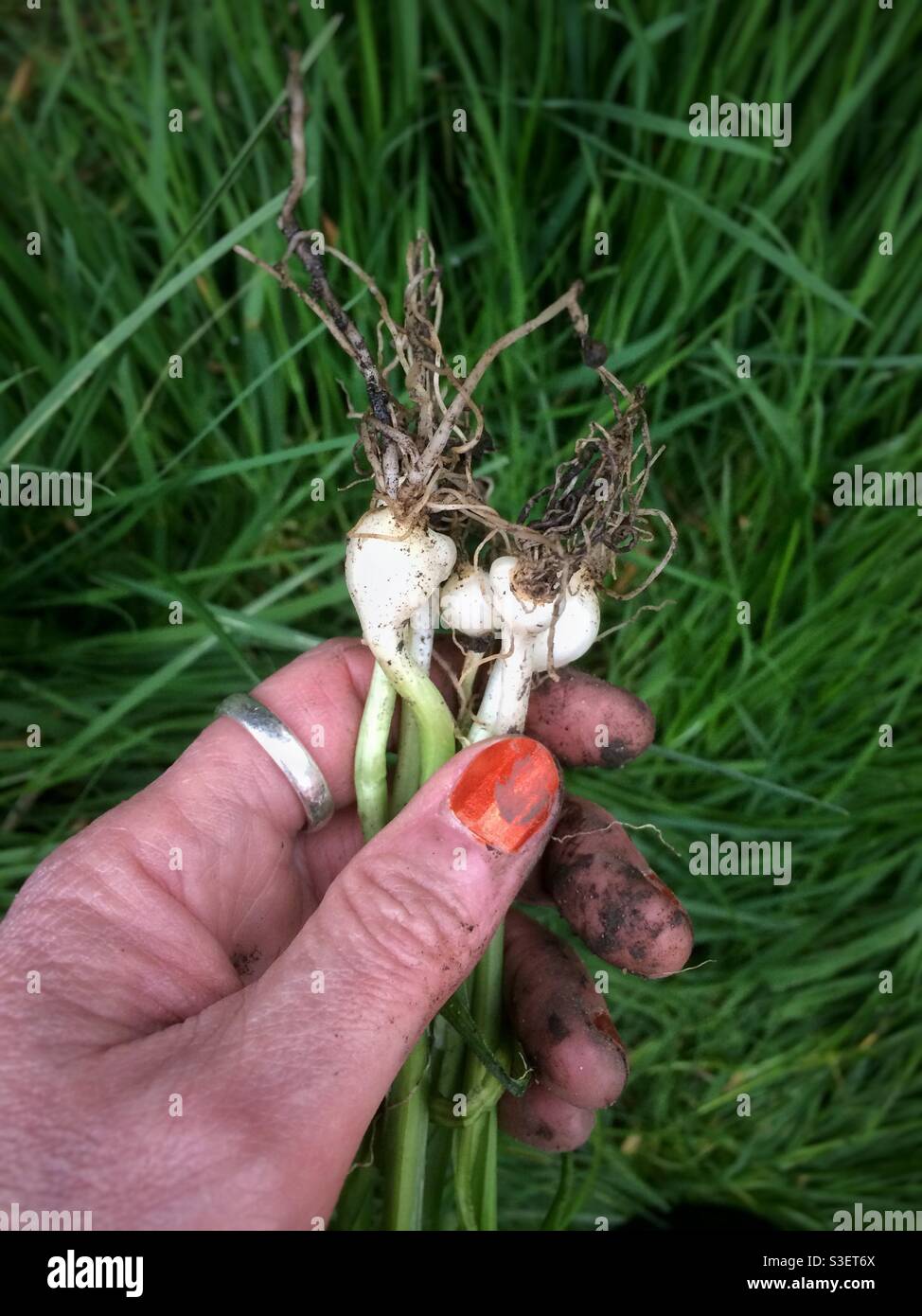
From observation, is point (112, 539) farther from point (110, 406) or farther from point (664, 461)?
point (664, 461)

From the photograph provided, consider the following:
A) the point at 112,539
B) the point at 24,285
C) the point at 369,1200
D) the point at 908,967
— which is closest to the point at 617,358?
the point at 112,539

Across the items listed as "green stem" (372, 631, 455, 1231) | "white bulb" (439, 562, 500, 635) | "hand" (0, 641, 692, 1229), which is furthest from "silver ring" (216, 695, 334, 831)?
"white bulb" (439, 562, 500, 635)

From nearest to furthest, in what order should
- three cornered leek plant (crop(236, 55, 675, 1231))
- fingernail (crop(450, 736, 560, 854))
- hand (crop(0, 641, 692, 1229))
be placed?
hand (crop(0, 641, 692, 1229)) < fingernail (crop(450, 736, 560, 854)) < three cornered leek plant (crop(236, 55, 675, 1231))

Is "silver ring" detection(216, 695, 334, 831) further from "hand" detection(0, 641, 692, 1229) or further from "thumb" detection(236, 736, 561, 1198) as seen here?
"thumb" detection(236, 736, 561, 1198)

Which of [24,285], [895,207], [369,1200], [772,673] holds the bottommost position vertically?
[369,1200]

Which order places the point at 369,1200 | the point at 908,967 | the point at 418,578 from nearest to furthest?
the point at 418,578, the point at 369,1200, the point at 908,967

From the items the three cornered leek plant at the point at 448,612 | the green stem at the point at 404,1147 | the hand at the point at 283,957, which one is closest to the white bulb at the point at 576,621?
the three cornered leek plant at the point at 448,612

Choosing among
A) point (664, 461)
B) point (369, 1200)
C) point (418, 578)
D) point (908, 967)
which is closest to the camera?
point (418, 578)

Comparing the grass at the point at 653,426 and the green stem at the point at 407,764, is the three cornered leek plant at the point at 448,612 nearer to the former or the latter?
the green stem at the point at 407,764
